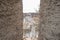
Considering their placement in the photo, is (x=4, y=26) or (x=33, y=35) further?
(x=33, y=35)

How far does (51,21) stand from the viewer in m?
1.81

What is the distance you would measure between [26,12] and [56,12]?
335 cm

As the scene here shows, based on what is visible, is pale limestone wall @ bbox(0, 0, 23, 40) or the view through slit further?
the view through slit

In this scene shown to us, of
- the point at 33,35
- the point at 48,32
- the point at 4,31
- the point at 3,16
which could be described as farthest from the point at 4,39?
the point at 33,35

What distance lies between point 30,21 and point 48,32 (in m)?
3.16

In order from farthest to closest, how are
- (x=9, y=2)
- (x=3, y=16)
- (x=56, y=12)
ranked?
1. (x=9, y=2)
2. (x=3, y=16)
3. (x=56, y=12)

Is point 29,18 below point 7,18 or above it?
below

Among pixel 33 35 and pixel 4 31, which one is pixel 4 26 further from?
pixel 33 35

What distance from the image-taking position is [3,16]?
7.23ft

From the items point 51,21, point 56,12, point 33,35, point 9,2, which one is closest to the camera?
point 56,12

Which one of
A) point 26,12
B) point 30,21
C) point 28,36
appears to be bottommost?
point 28,36

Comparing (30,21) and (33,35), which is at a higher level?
(30,21)

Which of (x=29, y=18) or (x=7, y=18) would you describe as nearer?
(x=7, y=18)

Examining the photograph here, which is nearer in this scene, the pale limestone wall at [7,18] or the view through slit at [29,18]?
the pale limestone wall at [7,18]
